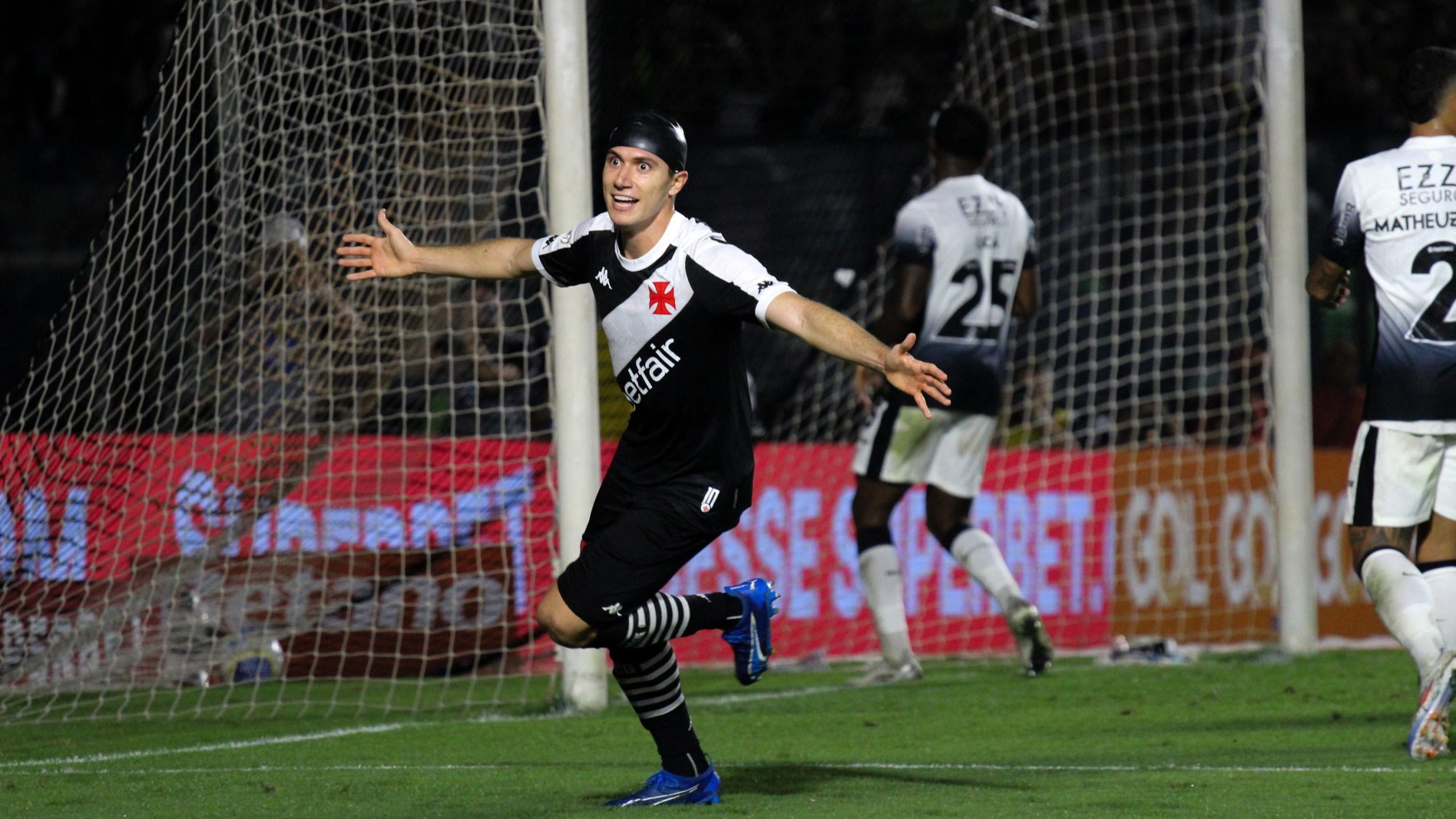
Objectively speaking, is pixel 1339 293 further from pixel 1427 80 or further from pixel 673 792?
pixel 673 792

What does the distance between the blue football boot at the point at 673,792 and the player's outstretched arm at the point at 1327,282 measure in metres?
2.60

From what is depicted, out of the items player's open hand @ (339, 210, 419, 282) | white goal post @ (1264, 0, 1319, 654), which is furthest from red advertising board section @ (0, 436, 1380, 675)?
player's open hand @ (339, 210, 419, 282)

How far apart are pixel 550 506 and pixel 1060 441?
4254 mm

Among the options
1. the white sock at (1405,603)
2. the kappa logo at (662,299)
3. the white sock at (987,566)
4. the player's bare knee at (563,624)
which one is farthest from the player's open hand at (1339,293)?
the player's bare knee at (563,624)

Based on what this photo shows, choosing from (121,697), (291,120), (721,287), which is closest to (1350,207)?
(721,287)

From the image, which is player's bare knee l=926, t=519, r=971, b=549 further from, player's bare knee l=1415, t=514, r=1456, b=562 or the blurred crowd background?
player's bare knee l=1415, t=514, r=1456, b=562

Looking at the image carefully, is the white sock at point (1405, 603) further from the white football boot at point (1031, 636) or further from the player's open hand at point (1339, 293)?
the white football boot at point (1031, 636)

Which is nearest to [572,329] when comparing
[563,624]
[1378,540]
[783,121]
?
[563,624]

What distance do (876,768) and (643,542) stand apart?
A: 118 cm

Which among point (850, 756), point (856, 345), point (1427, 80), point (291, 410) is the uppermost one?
point (1427, 80)

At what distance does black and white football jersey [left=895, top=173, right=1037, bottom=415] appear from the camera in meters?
7.97

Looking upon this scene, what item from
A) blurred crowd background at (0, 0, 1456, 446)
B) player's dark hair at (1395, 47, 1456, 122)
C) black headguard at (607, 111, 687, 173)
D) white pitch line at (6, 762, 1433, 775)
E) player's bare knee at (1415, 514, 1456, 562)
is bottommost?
white pitch line at (6, 762, 1433, 775)

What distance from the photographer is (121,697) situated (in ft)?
24.2

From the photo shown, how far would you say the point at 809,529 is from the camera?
386 inches
